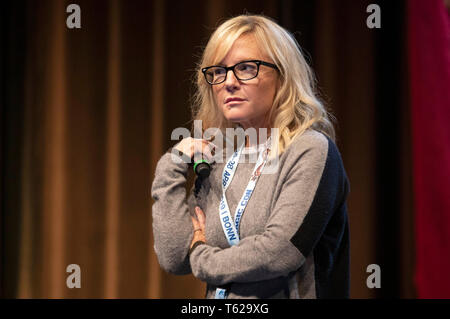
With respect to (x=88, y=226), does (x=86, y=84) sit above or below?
above

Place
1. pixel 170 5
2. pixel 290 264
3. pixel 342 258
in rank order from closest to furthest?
pixel 290 264 → pixel 342 258 → pixel 170 5

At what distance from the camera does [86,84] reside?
2699 millimetres

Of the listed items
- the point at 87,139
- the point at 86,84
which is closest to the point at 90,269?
the point at 87,139

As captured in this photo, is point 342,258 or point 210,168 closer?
point 342,258

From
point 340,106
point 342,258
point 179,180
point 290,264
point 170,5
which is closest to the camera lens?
point 290,264

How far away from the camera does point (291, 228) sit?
3.41 ft

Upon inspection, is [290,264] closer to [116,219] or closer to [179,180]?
[179,180]

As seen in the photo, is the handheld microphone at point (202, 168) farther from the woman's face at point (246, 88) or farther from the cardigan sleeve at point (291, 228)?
the cardigan sleeve at point (291, 228)

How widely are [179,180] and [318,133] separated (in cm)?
42

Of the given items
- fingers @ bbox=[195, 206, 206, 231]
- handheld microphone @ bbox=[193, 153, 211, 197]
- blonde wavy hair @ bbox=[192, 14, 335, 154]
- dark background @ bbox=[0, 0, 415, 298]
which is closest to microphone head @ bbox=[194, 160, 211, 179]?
handheld microphone @ bbox=[193, 153, 211, 197]

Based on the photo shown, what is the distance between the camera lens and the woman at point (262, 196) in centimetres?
106
